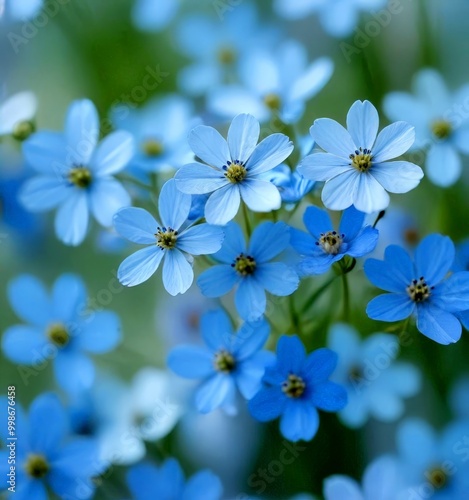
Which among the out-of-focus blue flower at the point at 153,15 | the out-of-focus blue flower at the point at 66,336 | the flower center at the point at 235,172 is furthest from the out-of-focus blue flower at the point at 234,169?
the out-of-focus blue flower at the point at 153,15

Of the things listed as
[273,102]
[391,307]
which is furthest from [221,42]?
[391,307]

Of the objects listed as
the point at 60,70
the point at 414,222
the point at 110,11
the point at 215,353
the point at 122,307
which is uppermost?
the point at 110,11

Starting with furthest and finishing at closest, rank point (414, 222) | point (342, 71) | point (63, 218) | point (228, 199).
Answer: point (342, 71), point (414, 222), point (63, 218), point (228, 199)

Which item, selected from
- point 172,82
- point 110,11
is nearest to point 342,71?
point 172,82

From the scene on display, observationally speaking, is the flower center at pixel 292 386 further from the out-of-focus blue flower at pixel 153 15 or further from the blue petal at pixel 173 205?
the out-of-focus blue flower at pixel 153 15

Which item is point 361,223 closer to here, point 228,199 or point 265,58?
point 228,199

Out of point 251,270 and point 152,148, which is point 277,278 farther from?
point 152,148
